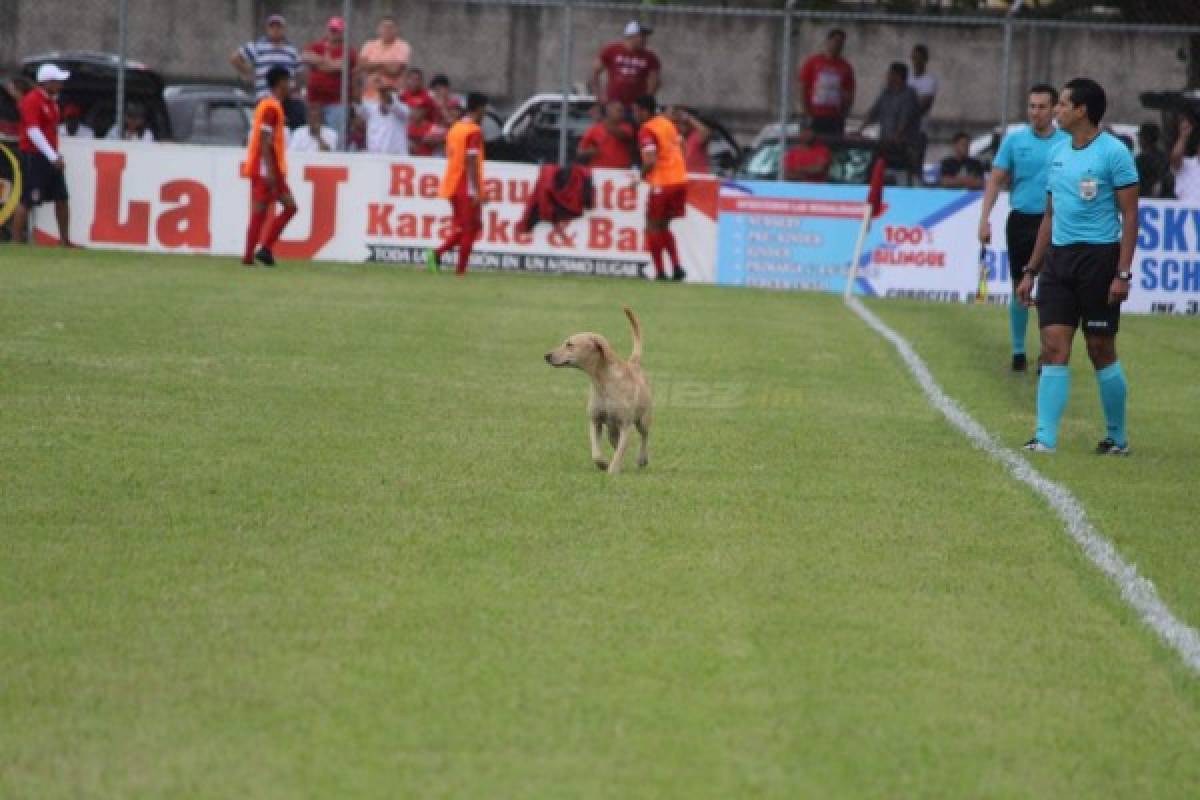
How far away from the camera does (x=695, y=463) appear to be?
10461mm

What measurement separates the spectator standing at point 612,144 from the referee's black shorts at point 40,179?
609cm

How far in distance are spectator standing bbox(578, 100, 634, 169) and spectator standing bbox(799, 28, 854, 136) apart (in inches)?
91.1

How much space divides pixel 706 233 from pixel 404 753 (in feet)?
65.5

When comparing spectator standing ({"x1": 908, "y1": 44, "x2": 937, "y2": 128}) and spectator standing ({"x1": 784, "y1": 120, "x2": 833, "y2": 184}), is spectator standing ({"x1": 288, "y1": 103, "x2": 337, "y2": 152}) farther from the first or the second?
spectator standing ({"x1": 908, "y1": 44, "x2": 937, "y2": 128})

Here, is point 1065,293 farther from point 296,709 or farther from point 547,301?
point 547,301

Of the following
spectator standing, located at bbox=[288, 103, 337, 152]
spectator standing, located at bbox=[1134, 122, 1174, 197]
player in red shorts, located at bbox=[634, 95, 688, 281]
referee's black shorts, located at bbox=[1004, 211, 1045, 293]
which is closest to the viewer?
referee's black shorts, located at bbox=[1004, 211, 1045, 293]

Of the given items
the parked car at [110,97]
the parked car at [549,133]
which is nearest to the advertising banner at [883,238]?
the parked car at [549,133]

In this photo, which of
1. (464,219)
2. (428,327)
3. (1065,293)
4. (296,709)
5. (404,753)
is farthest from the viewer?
(464,219)

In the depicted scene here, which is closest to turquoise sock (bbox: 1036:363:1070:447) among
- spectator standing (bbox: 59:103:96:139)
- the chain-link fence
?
spectator standing (bbox: 59:103:96:139)

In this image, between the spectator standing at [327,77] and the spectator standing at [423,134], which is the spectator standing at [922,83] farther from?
the spectator standing at [327,77]

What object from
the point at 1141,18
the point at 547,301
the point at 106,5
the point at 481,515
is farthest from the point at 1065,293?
the point at 106,5

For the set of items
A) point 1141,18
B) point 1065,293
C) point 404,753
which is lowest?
point 404,753

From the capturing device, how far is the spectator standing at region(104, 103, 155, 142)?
26.7m

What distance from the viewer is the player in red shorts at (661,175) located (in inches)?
945
